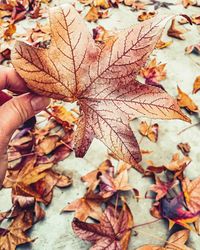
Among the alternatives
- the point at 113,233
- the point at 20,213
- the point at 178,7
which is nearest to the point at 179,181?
the point at 113,233

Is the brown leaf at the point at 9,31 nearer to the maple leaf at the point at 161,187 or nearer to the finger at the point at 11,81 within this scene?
the finger at the point at 11,81

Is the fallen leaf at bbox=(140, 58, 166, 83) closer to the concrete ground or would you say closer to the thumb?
the concrete ground

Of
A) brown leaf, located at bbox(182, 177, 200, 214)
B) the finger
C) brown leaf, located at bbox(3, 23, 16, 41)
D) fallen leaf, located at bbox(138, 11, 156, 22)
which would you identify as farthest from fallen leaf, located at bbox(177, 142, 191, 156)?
brown leaf, located at bbox(3, 23, 16, 41)

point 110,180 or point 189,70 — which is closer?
point 110,180

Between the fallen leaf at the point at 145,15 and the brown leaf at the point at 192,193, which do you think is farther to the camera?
the fallen leaf at the point at 145,15

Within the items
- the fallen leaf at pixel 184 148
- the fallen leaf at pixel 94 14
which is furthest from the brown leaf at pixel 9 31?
the fallen leaf at pixel 184 148

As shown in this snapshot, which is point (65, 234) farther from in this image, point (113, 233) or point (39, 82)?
point (39, 82)
